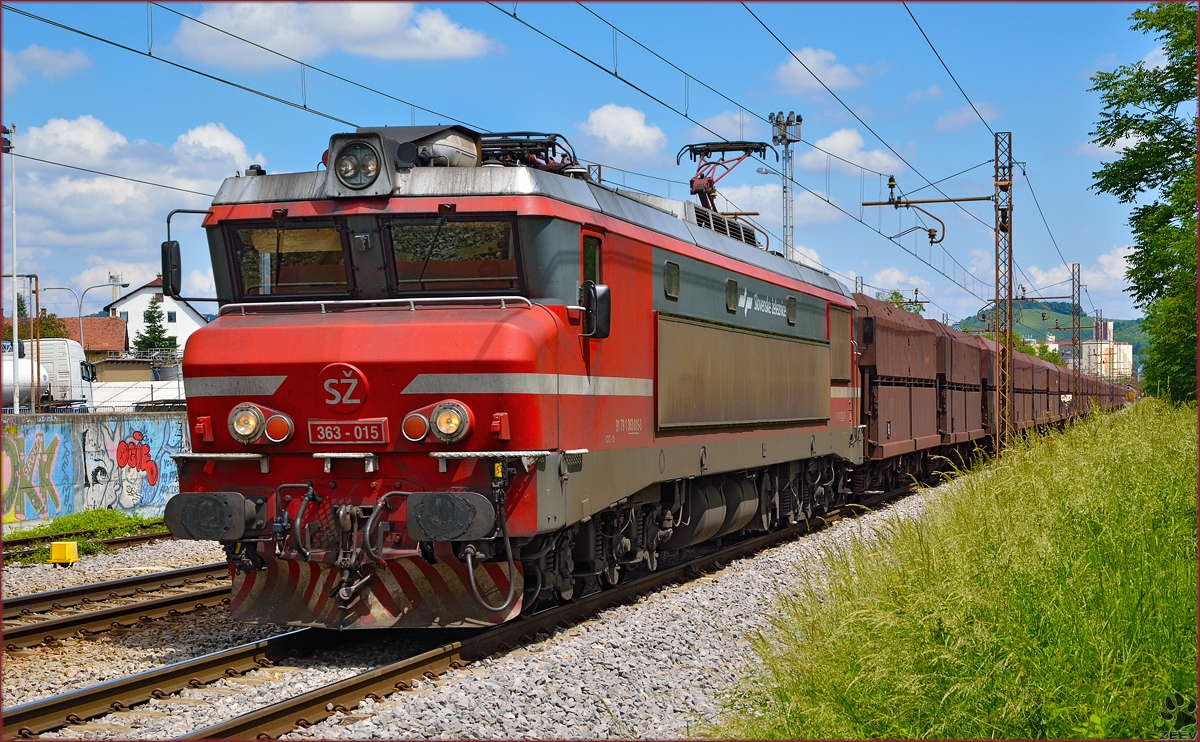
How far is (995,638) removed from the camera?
6.43m

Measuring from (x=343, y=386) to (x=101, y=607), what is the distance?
475cm

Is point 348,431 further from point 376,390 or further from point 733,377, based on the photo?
point 733,377

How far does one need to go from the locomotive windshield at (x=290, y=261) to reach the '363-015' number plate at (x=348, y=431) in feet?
3.89

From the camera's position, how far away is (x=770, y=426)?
49.1 ft

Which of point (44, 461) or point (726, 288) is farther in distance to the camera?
point (44, 461)

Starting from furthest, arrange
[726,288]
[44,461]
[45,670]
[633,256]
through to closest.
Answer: [44,461] < [726,288] < [633,256] < [45,670]

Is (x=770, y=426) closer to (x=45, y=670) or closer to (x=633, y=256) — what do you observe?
(x=633, y=256)

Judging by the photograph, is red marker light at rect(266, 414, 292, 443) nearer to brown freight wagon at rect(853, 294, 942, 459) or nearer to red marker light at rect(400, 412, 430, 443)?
red marker light at rect(400, 412, 430, 443)

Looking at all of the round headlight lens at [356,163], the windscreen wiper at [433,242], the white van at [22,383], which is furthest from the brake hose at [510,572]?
the white van at [22,383]

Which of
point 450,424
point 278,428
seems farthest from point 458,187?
point 278,428

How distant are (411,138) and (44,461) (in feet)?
49.3

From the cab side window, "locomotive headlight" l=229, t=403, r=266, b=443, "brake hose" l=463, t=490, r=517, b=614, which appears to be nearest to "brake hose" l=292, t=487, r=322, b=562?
"locomotive headlight" l=229, t=403, r=266, b=443

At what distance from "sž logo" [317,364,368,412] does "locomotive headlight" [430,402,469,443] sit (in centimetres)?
64

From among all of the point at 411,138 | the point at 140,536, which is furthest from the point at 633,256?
the point at 140,536
